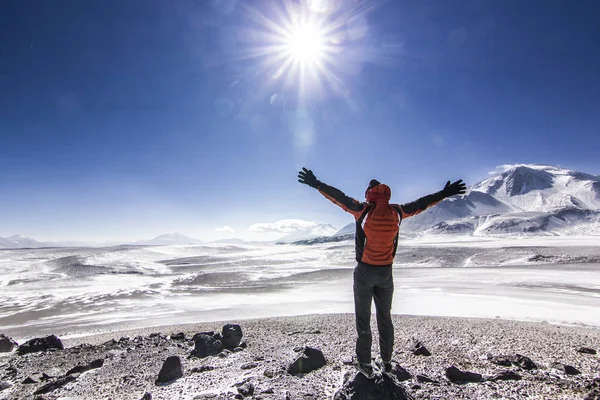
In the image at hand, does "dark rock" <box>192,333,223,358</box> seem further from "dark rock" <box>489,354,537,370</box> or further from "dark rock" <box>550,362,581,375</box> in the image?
"dark rock" <box>550,362,581,375</box>

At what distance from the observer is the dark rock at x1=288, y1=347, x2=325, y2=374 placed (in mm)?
5191

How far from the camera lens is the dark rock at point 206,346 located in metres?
6.52

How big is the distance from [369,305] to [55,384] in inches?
217

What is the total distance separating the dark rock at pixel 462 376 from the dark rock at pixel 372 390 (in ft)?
3.80

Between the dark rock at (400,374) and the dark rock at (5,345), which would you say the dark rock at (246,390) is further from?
the dark rock at (5,345)

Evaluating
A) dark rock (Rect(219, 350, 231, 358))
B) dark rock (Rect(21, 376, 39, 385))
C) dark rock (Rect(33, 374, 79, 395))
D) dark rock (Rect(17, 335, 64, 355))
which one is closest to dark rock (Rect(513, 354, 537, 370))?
dark rock (Rect(219, 350, 231, 358))

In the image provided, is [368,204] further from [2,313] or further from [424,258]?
[424,258]

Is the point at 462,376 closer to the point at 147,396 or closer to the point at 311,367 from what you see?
the point at 311,367

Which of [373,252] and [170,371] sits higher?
[373,252]

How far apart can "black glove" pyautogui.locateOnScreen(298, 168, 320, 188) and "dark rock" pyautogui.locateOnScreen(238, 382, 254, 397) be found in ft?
10.1

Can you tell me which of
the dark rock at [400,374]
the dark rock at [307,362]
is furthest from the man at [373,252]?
the dark rock at [307,362]

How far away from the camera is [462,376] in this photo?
15.5 feet

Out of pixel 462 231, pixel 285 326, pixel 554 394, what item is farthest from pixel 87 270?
pixel 462 231

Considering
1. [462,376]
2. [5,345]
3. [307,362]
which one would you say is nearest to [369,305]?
[307,362]
